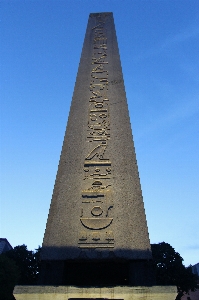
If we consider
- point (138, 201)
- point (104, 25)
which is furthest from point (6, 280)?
point (138, 201)

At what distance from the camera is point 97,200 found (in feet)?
9.68

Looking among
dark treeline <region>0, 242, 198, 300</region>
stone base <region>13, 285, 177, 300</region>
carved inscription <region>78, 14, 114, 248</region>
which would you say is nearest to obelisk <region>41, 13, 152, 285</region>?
carved inscription <region>78, 14, 114, 248</region>

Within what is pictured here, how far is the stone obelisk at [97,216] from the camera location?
2.22 m

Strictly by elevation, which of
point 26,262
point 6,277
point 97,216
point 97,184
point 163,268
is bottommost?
point 97,216

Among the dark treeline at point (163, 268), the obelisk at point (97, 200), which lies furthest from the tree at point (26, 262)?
the obelisk at point (97, 200)

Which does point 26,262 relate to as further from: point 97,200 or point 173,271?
point 97,200

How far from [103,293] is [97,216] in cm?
75

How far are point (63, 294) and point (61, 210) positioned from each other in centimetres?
90

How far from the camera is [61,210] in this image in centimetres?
297

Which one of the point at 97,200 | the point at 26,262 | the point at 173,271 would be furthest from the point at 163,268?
the point at 97,200

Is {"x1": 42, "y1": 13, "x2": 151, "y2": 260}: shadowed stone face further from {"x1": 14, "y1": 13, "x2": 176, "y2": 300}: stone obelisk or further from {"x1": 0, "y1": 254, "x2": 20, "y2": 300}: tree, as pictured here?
{"x1": 0, "y1": 254, "x2": 20, "y2": 300}: tree

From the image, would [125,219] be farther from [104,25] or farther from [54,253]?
[104,25]

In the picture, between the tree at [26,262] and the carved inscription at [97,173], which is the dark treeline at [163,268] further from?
the carved inscription at [97,173]

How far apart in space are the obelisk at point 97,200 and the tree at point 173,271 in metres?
11.4
